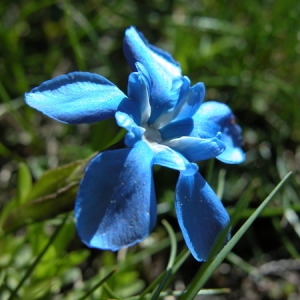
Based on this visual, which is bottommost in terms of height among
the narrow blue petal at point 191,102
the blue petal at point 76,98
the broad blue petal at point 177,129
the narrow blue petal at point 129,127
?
the broad blue petal at point 177,129

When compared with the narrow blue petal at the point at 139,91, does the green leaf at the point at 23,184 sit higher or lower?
lower

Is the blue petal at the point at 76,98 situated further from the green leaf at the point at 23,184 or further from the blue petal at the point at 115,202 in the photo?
the green leaf at the point at 23,184

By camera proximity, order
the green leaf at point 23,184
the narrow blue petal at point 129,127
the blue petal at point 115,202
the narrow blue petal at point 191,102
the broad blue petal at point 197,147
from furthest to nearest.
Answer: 1. the green leaf at point 23,184
2. the narrow blue petal at point 191,102
3. the broad blue petal at point 197,147
4. the narrow blue petal at point 129,127
5. the blue petal at point 115,202

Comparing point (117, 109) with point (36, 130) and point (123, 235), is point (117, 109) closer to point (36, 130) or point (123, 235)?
point (123, 235)

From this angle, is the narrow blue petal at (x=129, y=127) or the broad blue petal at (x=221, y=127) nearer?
the narrow blue petal at (x=129, y=127)

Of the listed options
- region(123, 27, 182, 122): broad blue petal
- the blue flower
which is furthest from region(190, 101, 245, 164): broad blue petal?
region(123, 27, 182, 122): broad blue petal

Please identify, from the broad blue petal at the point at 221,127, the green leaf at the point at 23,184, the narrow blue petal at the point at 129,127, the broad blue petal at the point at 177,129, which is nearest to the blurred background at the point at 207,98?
the green leaf at the point at 23,184

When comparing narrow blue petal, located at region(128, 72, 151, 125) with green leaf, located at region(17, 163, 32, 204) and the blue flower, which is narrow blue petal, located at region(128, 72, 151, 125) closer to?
the blue flower

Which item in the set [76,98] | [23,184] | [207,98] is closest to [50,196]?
[23,184]
